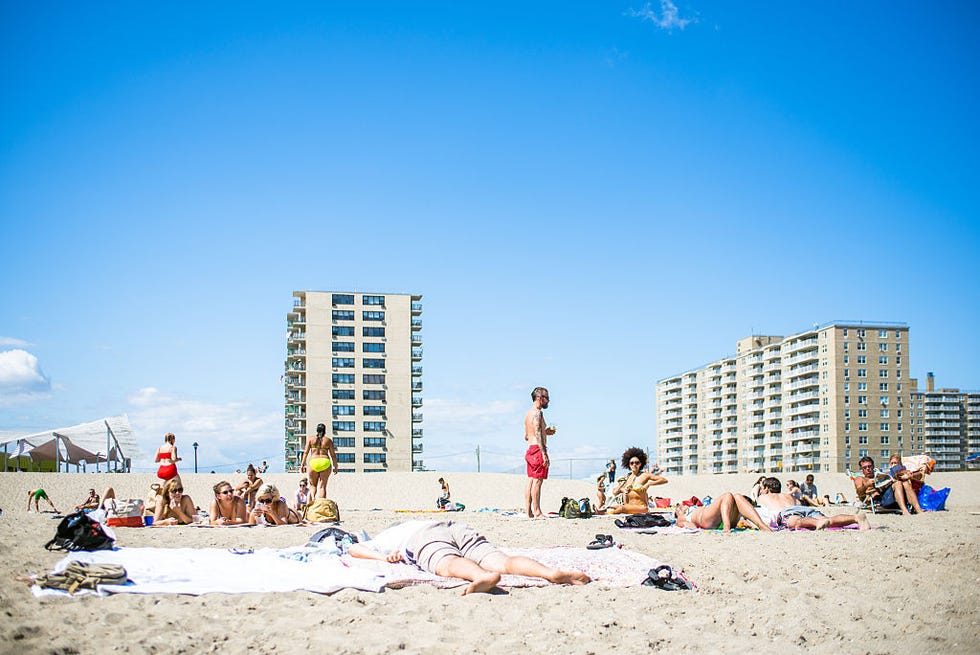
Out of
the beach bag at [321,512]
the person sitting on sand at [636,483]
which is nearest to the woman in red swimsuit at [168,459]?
the beach bag at [321,512]

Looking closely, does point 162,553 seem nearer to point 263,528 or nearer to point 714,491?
point 263,528

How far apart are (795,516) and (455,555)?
534 centimetres

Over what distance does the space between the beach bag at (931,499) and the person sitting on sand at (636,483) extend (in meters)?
4.68

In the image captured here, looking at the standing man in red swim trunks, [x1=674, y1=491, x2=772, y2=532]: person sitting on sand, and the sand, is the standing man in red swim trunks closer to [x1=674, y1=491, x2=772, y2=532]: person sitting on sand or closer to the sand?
[x1=674, y1=491, x2=772, y2=532]: person sitting on sand

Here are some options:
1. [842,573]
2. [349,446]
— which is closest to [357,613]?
[842,573]

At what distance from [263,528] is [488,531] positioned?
3.15 metres

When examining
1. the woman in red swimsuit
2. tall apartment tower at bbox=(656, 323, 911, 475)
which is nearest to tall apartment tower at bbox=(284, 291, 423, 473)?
tall apartment tower at bbox=(656, 323, 911, 475)

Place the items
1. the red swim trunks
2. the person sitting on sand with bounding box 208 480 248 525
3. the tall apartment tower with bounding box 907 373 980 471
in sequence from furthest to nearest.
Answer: the tall apartment tower with bounding box 907 373 980 471
the person sitting on sand with bounding box 208 480 248 525
the red swim trunks

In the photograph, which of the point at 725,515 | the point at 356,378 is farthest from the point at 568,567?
the point at 356,378

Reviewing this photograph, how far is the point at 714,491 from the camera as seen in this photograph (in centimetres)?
3086

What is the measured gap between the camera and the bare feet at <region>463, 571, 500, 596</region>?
5.85 meters

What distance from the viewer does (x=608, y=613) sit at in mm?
5598

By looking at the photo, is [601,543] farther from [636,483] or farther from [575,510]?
[636,483]

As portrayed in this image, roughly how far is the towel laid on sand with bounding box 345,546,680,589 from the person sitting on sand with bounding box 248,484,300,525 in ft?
15.0
